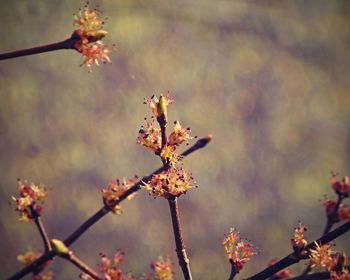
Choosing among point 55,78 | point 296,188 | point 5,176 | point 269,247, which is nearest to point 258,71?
point 296,188

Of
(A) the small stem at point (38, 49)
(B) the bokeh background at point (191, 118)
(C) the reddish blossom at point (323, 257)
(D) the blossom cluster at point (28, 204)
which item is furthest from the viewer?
(B) the bokeh background at point (191, 118)

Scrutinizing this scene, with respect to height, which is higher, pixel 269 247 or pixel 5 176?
pixel 5 176

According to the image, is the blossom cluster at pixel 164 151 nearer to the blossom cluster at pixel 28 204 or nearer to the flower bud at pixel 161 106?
the flower bud at pixel 161 106

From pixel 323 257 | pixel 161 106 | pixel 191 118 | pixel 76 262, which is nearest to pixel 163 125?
pixel 161 106

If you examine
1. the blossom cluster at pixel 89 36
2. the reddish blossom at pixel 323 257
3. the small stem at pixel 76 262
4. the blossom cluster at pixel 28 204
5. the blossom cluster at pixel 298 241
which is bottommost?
the reddish blossom at pixel 323 257

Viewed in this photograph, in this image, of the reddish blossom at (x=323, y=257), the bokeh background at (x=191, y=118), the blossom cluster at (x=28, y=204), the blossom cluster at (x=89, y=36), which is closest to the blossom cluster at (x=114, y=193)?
the blossom cluster at (x=28, y=204)

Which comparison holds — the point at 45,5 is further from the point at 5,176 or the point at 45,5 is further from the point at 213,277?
the point at 213,277

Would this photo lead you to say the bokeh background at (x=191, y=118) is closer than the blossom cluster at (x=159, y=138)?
No
